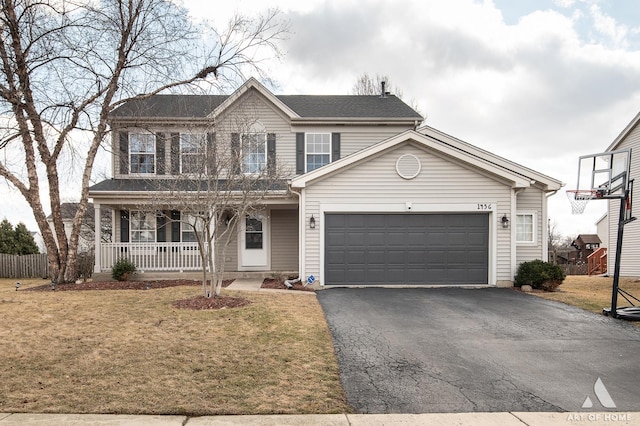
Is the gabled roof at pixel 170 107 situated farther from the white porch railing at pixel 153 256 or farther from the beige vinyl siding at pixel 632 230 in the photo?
the beige vinyl siding at pixel 632 230

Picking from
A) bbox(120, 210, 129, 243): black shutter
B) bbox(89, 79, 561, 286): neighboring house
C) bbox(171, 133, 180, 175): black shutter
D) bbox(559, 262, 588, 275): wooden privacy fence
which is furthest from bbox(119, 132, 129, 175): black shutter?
bbox(559, 262, 588, 275): wooden privacy fence

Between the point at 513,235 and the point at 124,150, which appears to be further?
the point at 124,150

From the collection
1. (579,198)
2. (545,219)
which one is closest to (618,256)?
(579,198)

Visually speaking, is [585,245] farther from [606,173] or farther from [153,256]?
[153,256]

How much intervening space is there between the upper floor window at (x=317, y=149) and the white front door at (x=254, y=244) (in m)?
2.91

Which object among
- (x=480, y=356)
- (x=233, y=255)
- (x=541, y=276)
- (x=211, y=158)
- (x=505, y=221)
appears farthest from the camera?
(x=233, y=255)

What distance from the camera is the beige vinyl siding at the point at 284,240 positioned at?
15758 mm

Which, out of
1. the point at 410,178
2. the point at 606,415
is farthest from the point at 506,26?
the point at 606,415

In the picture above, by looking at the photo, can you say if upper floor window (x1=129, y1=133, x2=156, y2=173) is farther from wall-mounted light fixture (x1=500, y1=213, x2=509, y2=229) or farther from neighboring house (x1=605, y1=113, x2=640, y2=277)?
neighboring house (x1=605, y1=113, x2=640, y2=277)

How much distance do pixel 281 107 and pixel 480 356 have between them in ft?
40.1

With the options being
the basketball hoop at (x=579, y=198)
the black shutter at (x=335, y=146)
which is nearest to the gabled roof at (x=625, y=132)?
the basketball hoop at (x=579, y=198)

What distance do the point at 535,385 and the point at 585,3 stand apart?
12.4 m

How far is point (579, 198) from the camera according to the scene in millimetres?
9750

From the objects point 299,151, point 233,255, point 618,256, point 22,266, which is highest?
point 299,151
